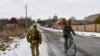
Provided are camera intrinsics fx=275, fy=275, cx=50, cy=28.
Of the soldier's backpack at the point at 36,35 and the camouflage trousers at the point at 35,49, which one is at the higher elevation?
the soldier's backpack at the point at 36,35

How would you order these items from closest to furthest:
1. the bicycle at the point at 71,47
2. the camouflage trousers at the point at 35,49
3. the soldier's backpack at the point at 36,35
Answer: the soldier's backpack at the point at 36,35
the camouflage trousers at the point at 35,49
the bicycle at the point at 71,47

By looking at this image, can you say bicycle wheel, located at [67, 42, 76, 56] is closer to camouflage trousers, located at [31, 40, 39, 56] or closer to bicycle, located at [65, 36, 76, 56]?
bicycle, located at [65, 36, 76, 56]

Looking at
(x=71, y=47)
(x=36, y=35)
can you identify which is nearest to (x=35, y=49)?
(x=36, y=35)

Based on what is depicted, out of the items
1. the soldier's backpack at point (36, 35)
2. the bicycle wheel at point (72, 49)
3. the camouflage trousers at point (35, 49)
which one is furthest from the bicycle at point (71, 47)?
the soldier's backpack at point (36, 35)

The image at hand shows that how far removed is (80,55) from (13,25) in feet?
176

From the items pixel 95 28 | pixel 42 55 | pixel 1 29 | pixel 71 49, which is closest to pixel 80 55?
pixel 71 49

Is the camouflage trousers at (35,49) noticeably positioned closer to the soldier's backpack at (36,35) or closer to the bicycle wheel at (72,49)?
the soldier's backpack at (36,35)

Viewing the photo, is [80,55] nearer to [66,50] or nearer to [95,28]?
[66,50]

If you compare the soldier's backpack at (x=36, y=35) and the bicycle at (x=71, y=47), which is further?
the bicycle at (x=71, y=47)

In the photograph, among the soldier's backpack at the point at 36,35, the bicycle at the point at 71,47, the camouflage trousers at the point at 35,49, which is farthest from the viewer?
the bicycle at the point at 71,47

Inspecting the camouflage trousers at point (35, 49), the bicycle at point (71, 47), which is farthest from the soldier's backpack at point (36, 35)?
the bicycle at point (71, 47)

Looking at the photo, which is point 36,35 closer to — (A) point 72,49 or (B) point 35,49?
(B) point 35,49

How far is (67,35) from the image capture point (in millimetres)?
14836

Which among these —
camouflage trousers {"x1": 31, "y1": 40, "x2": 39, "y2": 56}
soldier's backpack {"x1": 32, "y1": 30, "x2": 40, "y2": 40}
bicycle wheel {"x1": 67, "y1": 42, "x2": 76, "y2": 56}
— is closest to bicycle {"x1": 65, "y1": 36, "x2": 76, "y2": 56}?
bicycle wheel {"x1": 67, "y1": 42, "x2": 76, "y2": 56}
